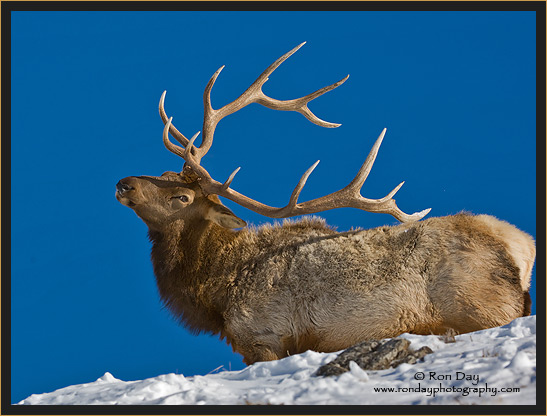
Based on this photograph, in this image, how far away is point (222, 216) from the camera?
8.92m

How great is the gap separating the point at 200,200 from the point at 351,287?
7.98 feet

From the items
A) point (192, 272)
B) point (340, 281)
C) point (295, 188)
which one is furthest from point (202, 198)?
point (340, 281)

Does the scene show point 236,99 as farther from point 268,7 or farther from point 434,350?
point 434,350

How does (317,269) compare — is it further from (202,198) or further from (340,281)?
(202,198)

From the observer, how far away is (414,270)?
7715 millimetres

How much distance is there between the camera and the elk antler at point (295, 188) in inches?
333

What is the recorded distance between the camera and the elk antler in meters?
8.45

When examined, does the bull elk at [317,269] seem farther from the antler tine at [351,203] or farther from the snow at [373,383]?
the snow at [373,383]

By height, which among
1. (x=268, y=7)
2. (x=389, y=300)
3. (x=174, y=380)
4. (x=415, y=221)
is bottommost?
(x=174, y=380)

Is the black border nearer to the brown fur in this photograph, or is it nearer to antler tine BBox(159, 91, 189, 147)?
the brown fur

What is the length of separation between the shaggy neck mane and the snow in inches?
80.9

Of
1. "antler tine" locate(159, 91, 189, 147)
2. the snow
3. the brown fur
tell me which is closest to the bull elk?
the brown fur

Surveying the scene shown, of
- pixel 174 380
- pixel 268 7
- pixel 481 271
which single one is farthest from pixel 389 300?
pixel 268 7

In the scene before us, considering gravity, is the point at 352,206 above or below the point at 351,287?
above
